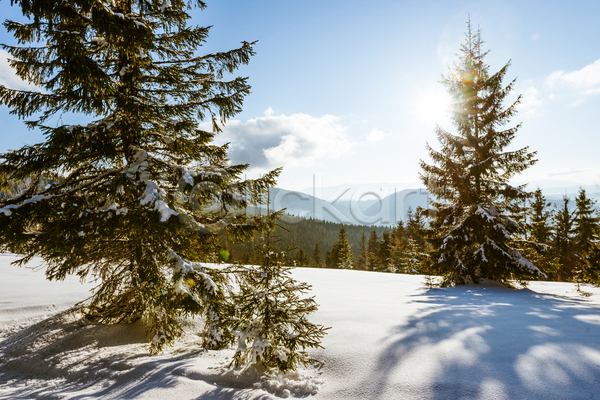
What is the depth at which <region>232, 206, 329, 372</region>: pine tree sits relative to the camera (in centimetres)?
406

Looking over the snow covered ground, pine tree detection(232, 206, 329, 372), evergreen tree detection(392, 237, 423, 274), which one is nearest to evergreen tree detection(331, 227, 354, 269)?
evergreen tree detection(392, 237, 423, 274)

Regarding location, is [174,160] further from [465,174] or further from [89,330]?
[465,174]

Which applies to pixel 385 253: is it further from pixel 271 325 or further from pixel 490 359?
pixel 271 325

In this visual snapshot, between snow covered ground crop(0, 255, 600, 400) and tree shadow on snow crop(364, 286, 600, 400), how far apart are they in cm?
1

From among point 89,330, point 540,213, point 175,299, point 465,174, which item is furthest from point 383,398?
point 540,213

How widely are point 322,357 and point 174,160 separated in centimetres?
512

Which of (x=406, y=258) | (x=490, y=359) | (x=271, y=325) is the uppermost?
(x=271, y=325)

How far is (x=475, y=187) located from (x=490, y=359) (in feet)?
38.2

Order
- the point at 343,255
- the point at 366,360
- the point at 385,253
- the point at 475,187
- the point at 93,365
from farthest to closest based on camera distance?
the point at 343,255 < the point at 385,253 < the point at 475,187 < the point at 93,365 < the point at 366,360

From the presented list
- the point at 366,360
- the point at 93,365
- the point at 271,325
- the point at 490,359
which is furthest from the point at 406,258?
the point at 93,365

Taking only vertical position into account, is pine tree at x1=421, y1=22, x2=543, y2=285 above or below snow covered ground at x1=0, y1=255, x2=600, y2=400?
above

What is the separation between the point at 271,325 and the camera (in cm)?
415

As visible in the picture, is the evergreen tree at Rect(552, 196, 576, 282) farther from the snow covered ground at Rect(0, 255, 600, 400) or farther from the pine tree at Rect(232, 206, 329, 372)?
the pine tree at Rect(232, 206, 329, 372)

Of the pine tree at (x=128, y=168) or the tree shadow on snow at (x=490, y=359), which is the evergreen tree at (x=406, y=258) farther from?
the pine tree at (x=128, y=168)
